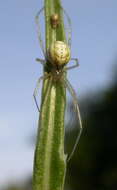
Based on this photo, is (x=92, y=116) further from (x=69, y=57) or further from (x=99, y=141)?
(x=69, y=57)

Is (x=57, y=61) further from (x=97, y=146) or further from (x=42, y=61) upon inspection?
(x=97, y=146)

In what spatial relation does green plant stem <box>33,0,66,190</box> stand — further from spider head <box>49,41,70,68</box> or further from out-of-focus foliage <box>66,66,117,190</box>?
out-of-focus foliage <box>66,66,117,190</box>

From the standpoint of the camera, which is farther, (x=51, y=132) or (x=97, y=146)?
(x=97, y=146)

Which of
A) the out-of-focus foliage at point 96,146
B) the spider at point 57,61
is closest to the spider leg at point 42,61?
the spider at point 57,61

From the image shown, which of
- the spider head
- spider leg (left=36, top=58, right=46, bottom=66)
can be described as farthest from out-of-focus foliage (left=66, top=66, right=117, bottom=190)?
the spider head

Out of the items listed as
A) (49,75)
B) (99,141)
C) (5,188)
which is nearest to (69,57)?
(49,75)

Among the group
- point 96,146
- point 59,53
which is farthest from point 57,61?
point 96,146

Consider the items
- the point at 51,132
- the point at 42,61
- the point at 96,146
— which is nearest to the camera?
the point at 51,132

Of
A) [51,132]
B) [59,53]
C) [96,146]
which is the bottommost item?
[51,132]
